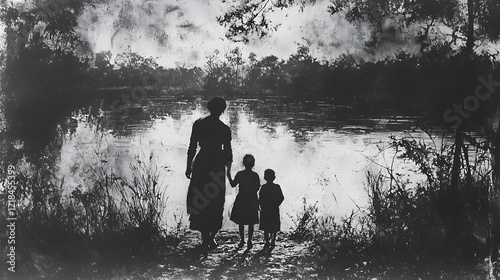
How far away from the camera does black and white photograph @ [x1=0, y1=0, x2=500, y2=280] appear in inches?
149

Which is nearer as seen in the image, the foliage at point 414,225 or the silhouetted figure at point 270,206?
the foliage at point 414,225

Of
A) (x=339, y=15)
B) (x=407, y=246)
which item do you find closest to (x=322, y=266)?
(x=407, y=246)

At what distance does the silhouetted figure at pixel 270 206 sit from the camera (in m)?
3.81

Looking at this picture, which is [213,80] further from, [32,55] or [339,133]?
[32,55]

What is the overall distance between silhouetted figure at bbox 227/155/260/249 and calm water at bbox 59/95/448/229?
0.09 metres

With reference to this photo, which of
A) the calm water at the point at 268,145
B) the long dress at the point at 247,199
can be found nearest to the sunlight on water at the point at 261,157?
the calm water at the point at 268,145

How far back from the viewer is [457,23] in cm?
396

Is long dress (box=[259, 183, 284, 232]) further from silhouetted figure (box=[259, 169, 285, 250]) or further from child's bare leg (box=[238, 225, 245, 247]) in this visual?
→ child's bare leg (box=[238, 225, 245, 247])

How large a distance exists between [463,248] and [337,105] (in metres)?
1.58

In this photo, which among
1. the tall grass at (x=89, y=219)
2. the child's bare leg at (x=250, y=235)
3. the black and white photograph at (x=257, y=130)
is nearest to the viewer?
the tall grass at (x=89, y=219)

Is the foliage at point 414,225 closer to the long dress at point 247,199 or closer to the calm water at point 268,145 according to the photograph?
the calm water at point 268,145

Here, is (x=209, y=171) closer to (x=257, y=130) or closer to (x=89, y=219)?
(x=257, y=130)

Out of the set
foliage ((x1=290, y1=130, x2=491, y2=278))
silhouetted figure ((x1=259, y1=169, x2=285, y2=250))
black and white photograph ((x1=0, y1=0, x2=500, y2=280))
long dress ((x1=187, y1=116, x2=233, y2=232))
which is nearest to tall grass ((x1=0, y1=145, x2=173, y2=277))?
black and white photograph ((x1=0, y1=0, x2=500, y2=280))

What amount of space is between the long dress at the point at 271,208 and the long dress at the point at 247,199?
6 centimetres
